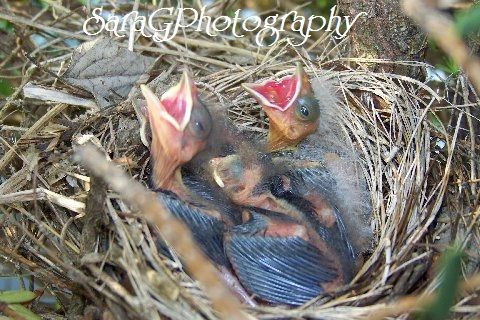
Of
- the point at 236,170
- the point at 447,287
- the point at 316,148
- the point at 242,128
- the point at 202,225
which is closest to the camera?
the point at 447,287

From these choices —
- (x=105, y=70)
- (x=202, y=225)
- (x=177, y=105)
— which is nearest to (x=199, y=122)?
(x=177, y=105)

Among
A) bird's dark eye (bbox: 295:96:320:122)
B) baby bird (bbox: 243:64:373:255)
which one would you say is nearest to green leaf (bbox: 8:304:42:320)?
baby bird (bbox: 243:64:373:255)

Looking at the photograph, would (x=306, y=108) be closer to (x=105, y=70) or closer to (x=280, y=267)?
(x=280, y=267)

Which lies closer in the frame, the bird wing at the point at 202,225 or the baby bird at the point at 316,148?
the bird wing at the point at 202,225

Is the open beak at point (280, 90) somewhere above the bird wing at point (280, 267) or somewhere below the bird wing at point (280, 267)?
above

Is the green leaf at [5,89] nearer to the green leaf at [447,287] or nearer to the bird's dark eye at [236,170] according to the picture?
the bird's dark eye at [236,170]

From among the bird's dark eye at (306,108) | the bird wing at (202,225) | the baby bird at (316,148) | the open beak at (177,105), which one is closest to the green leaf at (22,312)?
the bird wing at (202,225)

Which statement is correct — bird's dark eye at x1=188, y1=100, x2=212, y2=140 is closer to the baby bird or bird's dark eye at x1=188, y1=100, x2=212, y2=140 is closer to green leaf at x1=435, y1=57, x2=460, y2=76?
the baby bird
